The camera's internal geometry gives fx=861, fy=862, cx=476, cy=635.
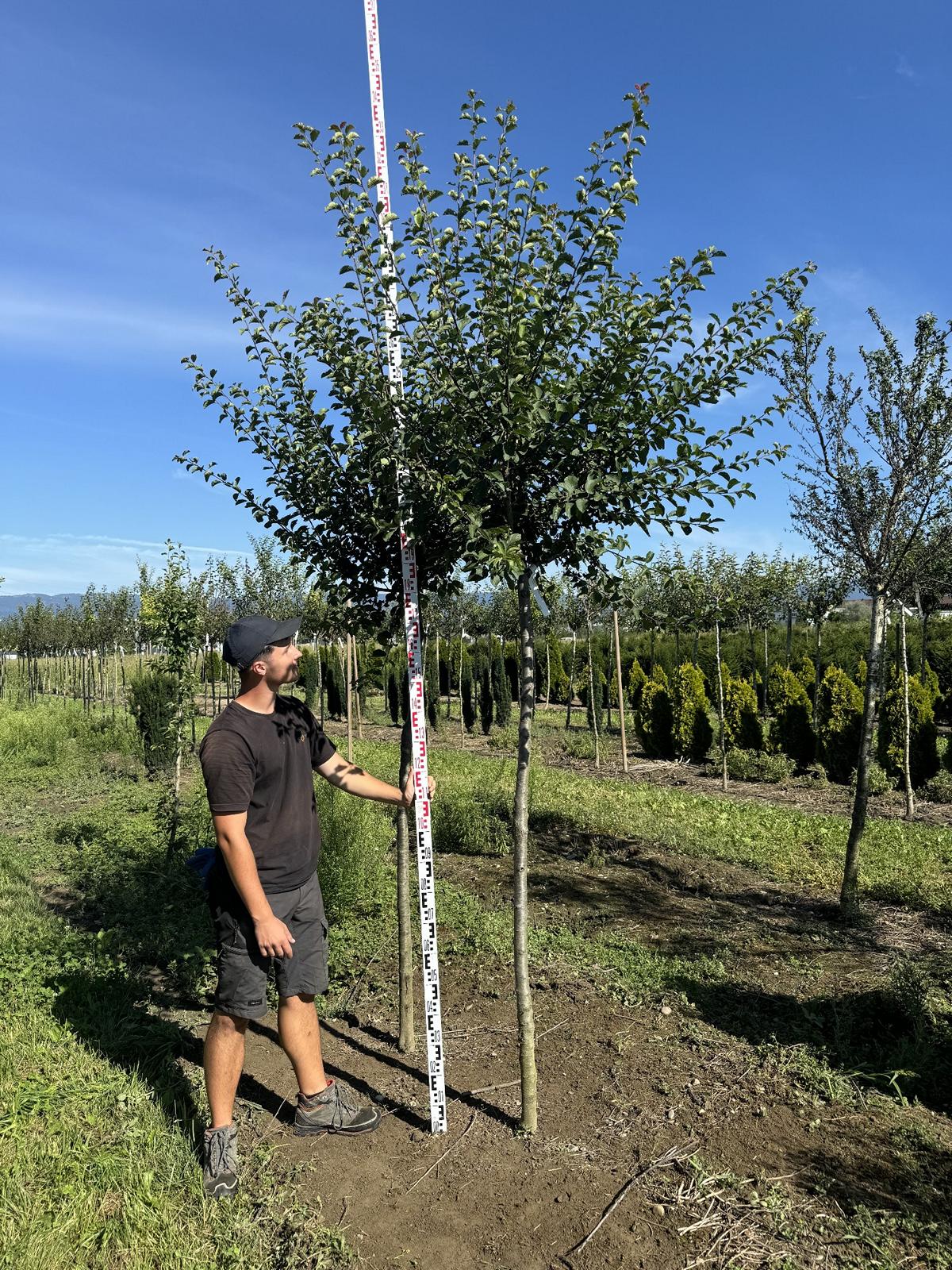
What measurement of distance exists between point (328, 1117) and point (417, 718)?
157 cm

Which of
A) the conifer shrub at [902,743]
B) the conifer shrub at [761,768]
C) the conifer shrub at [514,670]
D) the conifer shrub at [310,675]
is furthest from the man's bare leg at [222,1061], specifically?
the conifer shrub at [514,670]

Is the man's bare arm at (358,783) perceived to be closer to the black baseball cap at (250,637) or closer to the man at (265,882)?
the man at (265,882)

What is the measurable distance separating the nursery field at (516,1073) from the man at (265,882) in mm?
176

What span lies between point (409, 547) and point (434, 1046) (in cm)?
189

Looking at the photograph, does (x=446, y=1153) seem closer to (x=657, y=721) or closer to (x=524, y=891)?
(x=524, y=891)

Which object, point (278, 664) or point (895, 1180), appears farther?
point (278, 664)

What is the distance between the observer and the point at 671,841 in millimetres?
8258

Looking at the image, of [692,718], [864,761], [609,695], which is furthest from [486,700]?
[864,761]

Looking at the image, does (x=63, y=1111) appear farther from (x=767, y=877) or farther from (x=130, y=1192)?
(x=767, y=877)

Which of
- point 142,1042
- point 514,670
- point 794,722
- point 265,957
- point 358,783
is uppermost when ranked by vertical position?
point 358,783

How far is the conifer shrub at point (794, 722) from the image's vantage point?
13.1 m

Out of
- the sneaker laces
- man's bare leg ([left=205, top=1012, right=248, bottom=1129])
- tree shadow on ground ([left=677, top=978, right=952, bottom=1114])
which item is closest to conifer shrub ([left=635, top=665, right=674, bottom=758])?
tree shadow on ground ([left=677, top=978, right=952, bottom=1114])

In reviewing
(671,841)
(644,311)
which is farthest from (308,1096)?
(671,841)

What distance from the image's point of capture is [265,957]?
308cm
